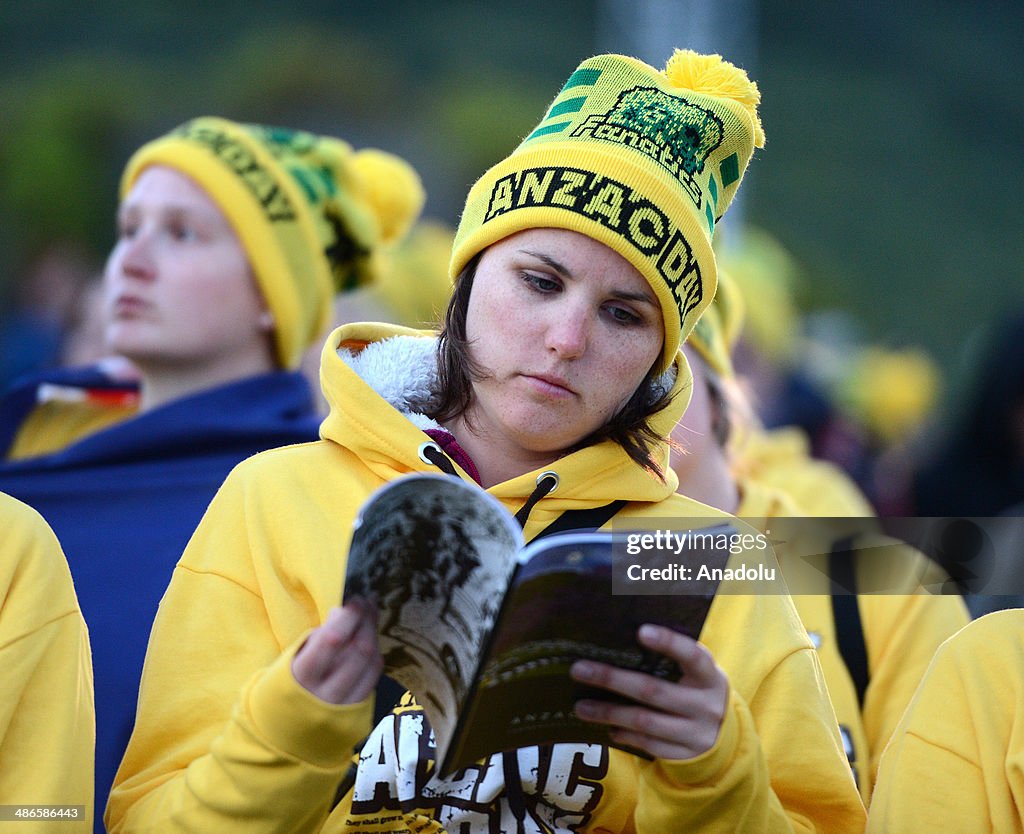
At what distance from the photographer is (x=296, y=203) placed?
4145 mm

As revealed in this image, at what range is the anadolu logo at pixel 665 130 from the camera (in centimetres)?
251

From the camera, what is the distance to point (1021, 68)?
29172mm

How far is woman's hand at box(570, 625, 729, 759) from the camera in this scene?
1.91 meters

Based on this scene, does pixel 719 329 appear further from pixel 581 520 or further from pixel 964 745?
pixel 964 745

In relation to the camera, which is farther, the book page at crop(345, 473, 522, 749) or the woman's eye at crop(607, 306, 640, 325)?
the woman's eye at crop(607, 306, 640, 325)

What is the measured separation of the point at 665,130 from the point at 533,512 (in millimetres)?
696

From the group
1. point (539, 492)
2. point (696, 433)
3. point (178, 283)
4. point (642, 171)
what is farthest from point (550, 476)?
point (178, 283)

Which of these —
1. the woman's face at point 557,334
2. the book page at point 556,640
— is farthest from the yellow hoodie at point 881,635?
the book page at point 556,640

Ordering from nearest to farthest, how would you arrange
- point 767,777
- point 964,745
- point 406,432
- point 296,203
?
1. point 767,777
2. point 964,745
3. point 406,432
4. point 296,203

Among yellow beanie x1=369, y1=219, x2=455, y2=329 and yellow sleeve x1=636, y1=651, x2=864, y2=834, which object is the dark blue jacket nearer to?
yellow sleeve x1=636, y1=651, x2=864, y2=834

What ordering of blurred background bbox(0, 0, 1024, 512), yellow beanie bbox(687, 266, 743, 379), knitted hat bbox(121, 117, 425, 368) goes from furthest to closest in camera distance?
blurred background bbox(0, 0, 1024, 512), knitted hat bbox(121, 117, 425, 368), yellow beanie bbox(687, 266, 743, 379)

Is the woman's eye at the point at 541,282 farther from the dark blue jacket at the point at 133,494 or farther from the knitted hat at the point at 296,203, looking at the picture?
the knitted hat at the point at 296,203

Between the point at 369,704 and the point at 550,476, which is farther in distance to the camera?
the point at 550,476

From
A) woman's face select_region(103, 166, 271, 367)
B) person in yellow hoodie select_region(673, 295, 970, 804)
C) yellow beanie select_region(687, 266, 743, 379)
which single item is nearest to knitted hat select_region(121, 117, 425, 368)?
woman's face select_region(103, 166, 271, 367)
